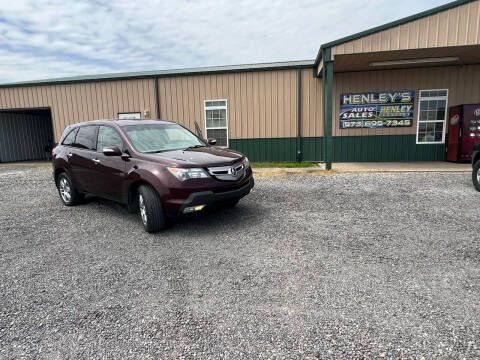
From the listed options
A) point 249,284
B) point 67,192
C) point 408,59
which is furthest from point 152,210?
point 408,59

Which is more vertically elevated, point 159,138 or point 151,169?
point 159,138

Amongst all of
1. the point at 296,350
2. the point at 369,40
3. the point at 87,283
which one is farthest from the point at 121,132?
the point at 369,40

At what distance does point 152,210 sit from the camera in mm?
4164

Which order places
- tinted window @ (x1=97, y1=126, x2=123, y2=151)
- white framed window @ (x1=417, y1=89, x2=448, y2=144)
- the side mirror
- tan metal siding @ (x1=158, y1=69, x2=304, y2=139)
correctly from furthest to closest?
tan metal siding @ (x1=158, y1=69, x2=304, y2=139) < white framed window @ (x1=417, y1=89, x2=448, y2=144) < tinted window @ (x1=97, y1=126, x2=123, y2=151) < the side mirror

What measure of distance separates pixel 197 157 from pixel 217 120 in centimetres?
801

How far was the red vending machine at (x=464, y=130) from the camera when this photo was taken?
9914 millimetres

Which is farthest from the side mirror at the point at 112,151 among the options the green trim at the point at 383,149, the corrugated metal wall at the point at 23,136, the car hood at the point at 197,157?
the corrugated metal wall at the point at 23,136

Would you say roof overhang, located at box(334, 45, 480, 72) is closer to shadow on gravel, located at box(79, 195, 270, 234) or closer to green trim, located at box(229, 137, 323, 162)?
green trim, located at box(229, 137, 323, 162)

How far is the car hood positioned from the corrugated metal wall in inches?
641

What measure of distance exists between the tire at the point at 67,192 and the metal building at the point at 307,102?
668 centimetres

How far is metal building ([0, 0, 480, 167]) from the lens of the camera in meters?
10.7

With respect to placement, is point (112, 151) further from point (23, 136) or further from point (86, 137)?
point (23, 136)

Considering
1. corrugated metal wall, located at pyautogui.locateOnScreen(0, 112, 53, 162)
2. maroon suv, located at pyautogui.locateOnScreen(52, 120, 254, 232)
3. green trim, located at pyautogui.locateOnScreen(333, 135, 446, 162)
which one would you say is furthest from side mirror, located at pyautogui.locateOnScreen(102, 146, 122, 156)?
corrugated metal wall, located at pyautogui.locateOnScreen(0, 112, 53, 162)

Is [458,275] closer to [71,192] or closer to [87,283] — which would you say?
[87,283]
